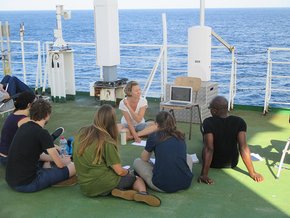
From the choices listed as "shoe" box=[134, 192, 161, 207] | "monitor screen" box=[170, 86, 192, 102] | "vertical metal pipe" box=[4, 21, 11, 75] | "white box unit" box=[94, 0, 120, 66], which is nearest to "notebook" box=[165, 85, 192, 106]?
"monitor screen" box=[170, 86, 192, 102]

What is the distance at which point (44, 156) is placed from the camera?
15.6 feet

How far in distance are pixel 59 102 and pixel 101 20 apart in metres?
1.90

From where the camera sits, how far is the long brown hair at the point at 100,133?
12.8 ft

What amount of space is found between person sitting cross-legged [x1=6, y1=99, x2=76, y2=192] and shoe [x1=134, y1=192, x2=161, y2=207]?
851 mm

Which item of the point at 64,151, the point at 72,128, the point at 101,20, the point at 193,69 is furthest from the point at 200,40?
the point at 64,151

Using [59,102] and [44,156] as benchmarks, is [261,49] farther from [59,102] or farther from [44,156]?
[44,156]

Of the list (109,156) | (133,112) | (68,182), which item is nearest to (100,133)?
(109,156)

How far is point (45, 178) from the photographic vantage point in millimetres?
4355

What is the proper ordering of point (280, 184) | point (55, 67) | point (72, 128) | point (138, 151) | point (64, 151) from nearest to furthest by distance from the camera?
point (280, 184) < point (64, 151) < point (138, 151) < point (72, 128) < point (55, 67)

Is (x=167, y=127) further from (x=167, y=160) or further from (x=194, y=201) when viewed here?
(x=194, y=201)

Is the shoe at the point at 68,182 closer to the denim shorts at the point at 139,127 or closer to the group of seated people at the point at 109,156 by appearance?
the group of seated people at the point at 109,156

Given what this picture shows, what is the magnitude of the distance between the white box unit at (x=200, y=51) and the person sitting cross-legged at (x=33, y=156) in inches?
131

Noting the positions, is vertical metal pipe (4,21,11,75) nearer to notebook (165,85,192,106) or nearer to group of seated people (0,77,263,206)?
notebook (165,85,192,106)

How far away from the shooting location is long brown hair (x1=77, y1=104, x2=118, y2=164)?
3889 mm
